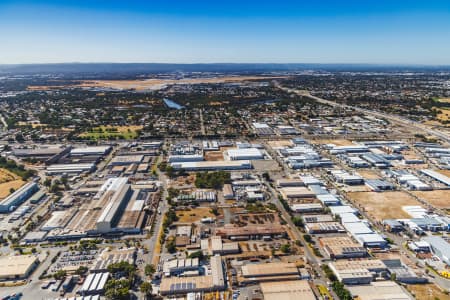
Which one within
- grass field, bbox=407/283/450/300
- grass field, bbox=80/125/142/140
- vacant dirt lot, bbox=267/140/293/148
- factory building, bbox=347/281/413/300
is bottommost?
grass field, bbox=407/283/450/300

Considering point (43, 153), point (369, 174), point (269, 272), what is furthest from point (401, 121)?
point (43, 153)

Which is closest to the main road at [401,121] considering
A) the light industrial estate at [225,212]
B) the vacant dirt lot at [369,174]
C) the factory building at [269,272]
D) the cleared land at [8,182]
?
the light industrial estate at [225,212]

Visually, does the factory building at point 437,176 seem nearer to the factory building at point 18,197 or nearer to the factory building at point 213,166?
the factory building at point 213,166

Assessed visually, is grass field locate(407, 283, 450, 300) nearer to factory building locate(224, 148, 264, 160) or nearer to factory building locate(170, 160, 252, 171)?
factory building locate(170, 160, 252, 171)

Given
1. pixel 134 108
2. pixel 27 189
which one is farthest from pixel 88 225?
pixel 134 108

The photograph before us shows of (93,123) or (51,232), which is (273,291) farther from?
(93,123)

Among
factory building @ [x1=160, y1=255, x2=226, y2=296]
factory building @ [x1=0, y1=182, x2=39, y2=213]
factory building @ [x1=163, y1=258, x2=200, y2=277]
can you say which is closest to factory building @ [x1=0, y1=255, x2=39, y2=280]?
factory building @ [x1=0, y1=182, x2=39, y2=213]
